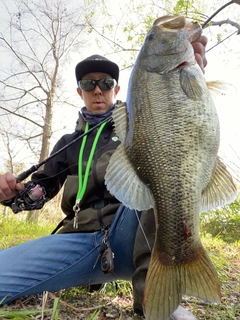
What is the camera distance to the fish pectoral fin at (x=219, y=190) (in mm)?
1588

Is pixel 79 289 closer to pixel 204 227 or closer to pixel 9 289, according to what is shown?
pixel 9 289

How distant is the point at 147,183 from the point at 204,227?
22.1ft

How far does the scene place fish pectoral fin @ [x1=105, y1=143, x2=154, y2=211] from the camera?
156 centimetres

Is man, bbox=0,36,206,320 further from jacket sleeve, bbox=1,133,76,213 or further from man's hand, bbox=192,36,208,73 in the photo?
man's hand, bbox=192,36,208,73

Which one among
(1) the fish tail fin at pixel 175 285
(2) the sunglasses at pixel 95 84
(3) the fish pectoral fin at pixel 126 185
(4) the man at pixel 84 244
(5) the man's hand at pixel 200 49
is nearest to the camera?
(1) the fish tail fin at pixel 175 285

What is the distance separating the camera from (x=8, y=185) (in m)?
2.34

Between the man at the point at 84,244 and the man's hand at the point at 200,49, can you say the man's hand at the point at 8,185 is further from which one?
the man's hand at the point at 200,49

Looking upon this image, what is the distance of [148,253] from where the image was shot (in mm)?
1972

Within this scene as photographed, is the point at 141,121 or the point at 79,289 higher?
the point at 141,121

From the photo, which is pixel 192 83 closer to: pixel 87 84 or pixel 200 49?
pixel 200 49

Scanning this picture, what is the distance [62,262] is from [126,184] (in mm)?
1059

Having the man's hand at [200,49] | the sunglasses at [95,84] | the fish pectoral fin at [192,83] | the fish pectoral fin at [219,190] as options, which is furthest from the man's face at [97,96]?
the fish pectoral fin at [219,190]

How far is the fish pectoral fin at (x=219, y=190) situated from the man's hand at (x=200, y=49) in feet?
1.94

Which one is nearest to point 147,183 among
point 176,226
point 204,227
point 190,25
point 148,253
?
point 176,226
